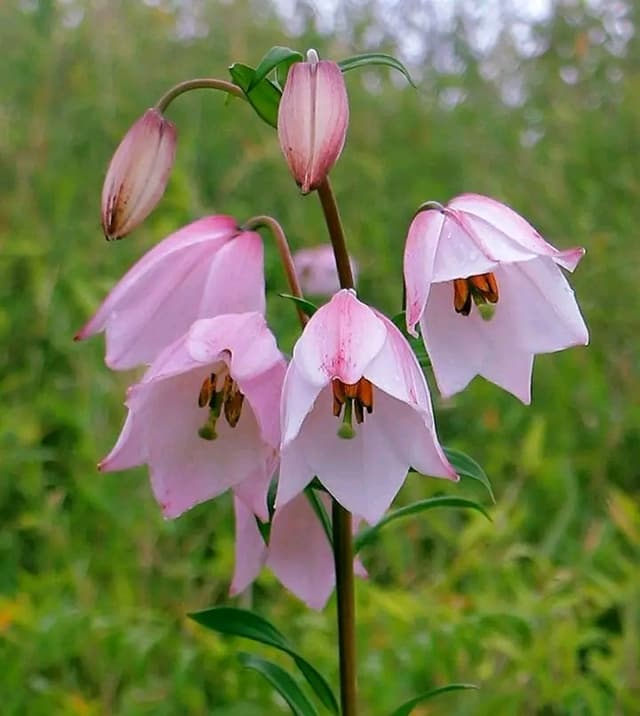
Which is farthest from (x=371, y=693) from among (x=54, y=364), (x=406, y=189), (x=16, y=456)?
(x=406, y=189)

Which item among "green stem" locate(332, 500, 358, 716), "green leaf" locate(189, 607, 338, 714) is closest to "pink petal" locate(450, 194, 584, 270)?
"green stem" locate(332, 500, 358, 716)

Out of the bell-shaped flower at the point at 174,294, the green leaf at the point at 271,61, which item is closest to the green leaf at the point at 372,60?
the green leaf at the point at 271,61

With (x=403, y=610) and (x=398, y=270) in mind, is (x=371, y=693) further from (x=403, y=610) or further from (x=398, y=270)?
(x=398, y=270)

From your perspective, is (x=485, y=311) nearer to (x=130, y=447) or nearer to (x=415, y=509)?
(x=415, y=509)

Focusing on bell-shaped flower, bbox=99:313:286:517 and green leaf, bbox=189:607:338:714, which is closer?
bell-shaped flower, bbox=99:313:286:517

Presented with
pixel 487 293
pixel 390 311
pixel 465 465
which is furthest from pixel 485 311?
pixel 390 311

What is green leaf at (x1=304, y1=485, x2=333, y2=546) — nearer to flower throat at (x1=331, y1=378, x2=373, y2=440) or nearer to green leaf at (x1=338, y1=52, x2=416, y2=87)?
flower throat at (x1=331, y1=378, x2=373, y2=440)
